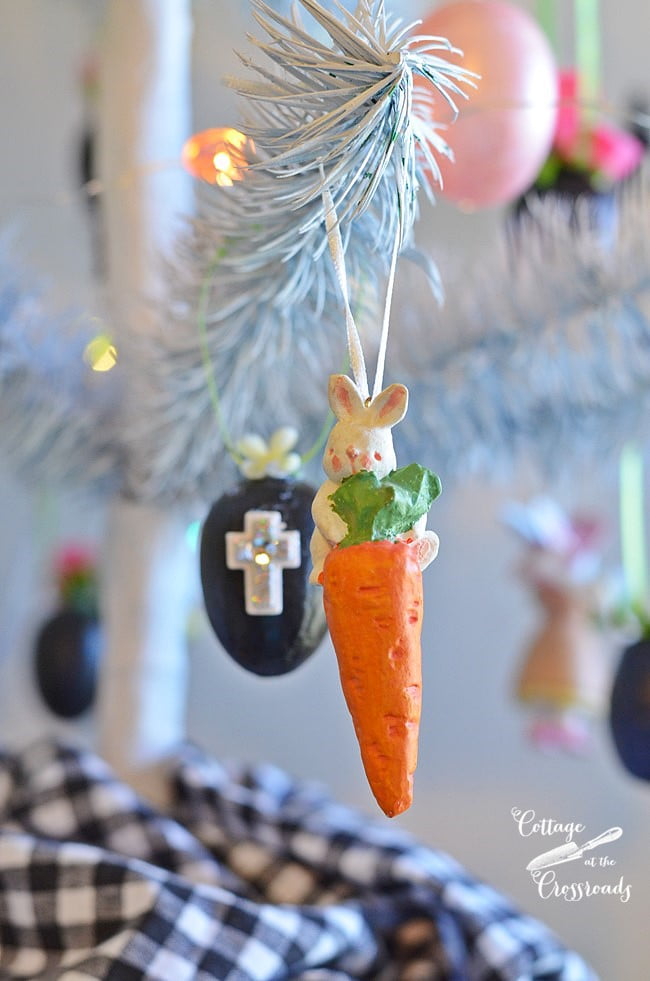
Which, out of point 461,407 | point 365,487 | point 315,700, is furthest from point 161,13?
point 315,700

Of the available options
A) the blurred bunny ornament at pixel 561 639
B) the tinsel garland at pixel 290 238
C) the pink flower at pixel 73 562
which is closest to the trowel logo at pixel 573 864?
the tinsel garland at pixel 290 238

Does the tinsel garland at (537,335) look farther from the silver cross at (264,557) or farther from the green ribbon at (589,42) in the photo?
the green ribbon at (589,42)

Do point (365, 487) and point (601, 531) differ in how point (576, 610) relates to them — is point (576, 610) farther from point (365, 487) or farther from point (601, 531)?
point (365, 487)

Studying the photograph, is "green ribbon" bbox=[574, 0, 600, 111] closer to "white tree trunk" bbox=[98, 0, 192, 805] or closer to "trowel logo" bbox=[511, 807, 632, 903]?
"white tree trunk" bbox=[98, 0, 192, 805]

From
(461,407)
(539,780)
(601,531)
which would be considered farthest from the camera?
(601,531)

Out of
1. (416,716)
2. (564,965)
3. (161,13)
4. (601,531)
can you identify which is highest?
(161,13)

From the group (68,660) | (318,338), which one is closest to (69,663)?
(68,660)
